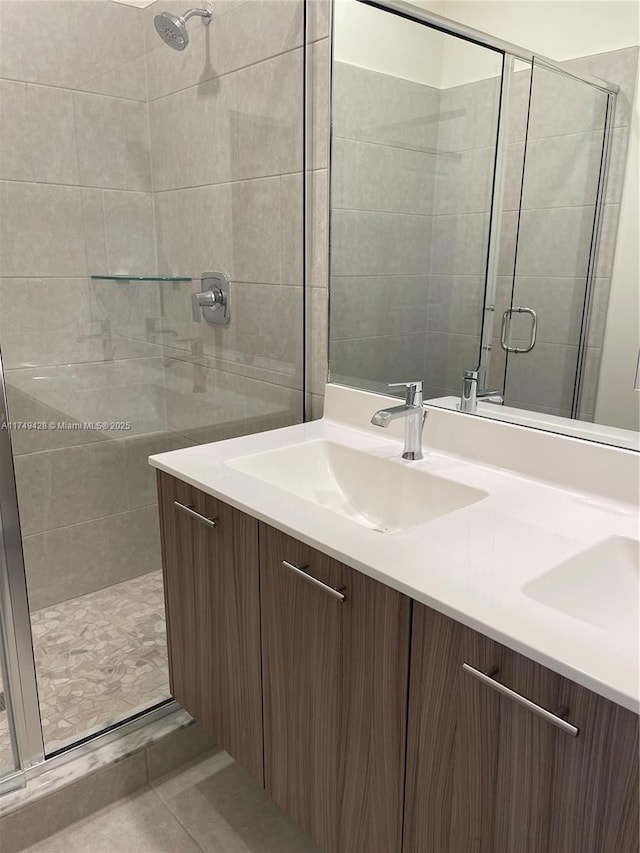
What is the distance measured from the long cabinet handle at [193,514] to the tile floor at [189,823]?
33.0 inches

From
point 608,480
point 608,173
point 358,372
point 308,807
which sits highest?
point 608,173

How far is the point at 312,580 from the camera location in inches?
42.7

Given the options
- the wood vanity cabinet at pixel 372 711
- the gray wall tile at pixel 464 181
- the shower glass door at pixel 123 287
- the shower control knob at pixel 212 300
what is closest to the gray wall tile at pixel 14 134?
the shower glass door at pixel 123 287

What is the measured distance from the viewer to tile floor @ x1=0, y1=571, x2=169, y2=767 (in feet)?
5.61

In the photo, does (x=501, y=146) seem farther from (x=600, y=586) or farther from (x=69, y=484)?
(x=69, y=484)

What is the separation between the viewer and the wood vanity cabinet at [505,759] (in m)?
0.73

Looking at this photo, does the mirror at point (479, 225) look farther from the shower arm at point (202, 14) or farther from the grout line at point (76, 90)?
the grout line at point (76, 90)

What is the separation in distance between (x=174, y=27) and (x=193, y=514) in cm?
132

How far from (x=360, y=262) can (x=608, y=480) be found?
857 mm

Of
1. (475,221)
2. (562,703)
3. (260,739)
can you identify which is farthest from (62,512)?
(562,703)

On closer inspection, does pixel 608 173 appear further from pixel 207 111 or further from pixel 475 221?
pixel 207 111

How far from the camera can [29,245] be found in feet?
5.54

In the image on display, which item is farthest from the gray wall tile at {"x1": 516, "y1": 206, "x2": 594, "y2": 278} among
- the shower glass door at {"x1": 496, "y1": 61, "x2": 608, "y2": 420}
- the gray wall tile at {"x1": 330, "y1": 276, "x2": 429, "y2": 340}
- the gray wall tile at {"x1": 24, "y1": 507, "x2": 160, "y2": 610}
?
the gray wall tile at {"x1": 24, "y1": 507, "x2": 160, "y2": 610}

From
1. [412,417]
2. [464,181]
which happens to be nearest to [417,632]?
[412,417]
